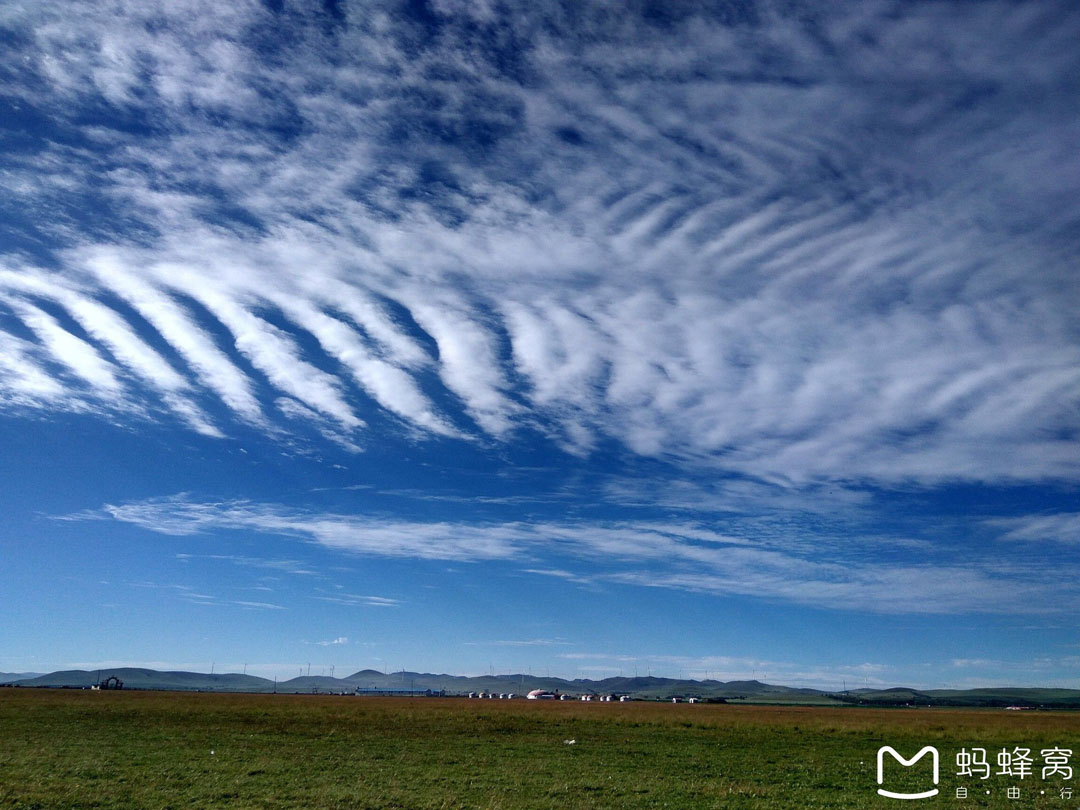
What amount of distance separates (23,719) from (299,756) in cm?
3572

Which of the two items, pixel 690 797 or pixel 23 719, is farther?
pixel 23 719

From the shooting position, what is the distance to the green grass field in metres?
22.8

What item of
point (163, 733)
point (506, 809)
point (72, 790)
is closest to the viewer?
point (506, 809)

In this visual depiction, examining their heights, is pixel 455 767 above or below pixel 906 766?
above

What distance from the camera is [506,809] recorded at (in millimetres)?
20984

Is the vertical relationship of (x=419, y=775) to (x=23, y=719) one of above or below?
above

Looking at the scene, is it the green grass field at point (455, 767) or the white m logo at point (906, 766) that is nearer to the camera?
the green grass field at point (455, 767)

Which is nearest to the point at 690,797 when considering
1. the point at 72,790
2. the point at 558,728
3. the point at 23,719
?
the point at 72,790

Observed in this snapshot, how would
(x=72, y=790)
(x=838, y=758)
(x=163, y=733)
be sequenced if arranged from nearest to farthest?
(x=72, y=790) < (x=838, y=758) < (x=163, y=733)

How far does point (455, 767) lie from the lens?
3048 centimetres

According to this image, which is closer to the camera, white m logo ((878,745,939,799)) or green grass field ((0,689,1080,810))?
green grass field ((0,689,1080,810))

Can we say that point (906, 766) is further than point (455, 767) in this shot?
Yes

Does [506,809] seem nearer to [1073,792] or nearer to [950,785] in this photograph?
[950,785]

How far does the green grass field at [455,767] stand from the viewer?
74.8 ft
